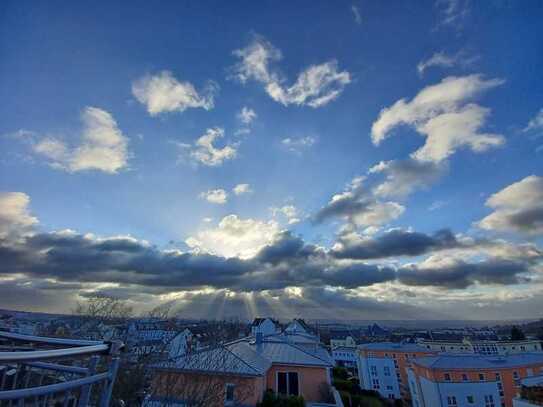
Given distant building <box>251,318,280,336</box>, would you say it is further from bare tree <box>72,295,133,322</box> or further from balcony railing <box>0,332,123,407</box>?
balcony railing <box>0,332,123,407</box>

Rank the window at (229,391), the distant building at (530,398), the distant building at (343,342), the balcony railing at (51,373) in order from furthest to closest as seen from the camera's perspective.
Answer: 1. the distant building at (343,342)
2. the distant building at (530,398)
3. the window at (229,391)
4. the balcony railing at (51,373)

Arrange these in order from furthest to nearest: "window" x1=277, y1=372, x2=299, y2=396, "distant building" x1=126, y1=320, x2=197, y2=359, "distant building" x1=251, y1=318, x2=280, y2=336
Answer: "distant building" x1=251, y1=318, x2=280, y2=336, "window" x1=277, y1=372, x2=299, y2=396, "distant building" x1=126, y1=320, x2=197, y2=359

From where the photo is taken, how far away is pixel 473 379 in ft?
95.0

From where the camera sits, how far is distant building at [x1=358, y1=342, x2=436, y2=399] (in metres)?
39.7

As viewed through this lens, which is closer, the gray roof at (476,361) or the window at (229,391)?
the window at (229,391)

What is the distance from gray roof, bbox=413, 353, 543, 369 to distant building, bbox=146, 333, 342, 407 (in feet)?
67.2

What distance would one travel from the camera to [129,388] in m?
9.69

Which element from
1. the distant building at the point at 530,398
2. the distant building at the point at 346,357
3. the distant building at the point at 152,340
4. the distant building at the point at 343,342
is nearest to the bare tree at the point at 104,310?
the distant building at the point at 152,340

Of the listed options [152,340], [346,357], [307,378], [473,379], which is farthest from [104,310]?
[346,357]

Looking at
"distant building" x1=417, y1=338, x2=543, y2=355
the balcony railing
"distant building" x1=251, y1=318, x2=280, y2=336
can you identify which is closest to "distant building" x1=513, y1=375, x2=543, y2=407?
the balcony railing

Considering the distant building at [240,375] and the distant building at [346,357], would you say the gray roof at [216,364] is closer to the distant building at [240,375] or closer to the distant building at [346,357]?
the distant building at [240,375]

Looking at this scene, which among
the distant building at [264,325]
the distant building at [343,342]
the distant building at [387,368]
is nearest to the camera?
the distant building at [387,368]

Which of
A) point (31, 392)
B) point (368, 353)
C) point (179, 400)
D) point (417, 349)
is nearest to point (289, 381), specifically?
point (179, 400)

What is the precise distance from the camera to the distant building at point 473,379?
92.6 ft
